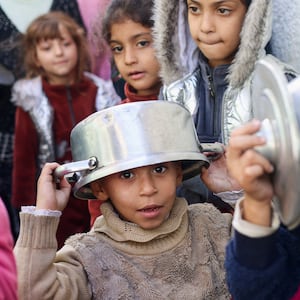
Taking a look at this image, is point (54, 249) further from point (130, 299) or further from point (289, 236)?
point (289, 236)

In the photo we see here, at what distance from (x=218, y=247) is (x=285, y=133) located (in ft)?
2.94

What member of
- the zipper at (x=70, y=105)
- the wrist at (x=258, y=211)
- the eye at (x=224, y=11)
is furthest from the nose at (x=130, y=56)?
the wrist at (x=258, y=211)

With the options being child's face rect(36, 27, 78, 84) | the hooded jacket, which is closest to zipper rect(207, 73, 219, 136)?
the hooded jacket

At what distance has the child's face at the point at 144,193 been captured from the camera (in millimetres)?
2061

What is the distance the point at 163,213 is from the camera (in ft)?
6.88

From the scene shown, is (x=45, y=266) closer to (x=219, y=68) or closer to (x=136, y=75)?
(x=219, y=68)

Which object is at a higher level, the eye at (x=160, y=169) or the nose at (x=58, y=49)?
the nose at (x=58, y=49)

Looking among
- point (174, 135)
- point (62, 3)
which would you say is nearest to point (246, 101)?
point (174, 135)

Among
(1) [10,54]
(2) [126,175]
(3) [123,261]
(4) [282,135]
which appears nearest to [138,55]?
(2) [126,175]

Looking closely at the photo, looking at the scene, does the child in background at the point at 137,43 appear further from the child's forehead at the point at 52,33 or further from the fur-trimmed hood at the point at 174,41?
the child's forehead at the point at 52,33

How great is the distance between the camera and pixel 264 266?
5.09ft

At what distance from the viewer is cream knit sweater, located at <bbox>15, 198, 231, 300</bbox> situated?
1.95m

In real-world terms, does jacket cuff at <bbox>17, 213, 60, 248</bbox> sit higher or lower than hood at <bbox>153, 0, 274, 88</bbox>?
lower

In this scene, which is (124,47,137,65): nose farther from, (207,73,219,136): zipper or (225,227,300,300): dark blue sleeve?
(225,227,300,300): dark blue sleeve
